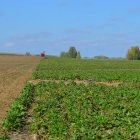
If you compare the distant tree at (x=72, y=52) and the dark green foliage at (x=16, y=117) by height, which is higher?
the distant tree at (x=72, y=52)

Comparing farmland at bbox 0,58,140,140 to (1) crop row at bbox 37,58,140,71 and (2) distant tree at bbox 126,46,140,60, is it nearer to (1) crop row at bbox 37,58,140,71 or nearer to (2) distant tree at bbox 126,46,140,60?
(1) crop row at bbox 37,58,140,71

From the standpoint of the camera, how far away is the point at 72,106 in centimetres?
1603

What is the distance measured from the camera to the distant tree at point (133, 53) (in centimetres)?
14090

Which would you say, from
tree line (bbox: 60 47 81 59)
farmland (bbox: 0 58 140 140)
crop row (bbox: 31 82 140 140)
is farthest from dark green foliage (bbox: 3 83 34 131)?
tree line (bbox: 60 47 81 59)

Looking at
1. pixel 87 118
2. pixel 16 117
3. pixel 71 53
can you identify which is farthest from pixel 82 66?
pixel 71 53

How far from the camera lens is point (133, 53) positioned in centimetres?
14288

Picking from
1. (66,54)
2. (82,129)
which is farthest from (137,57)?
(82,129)

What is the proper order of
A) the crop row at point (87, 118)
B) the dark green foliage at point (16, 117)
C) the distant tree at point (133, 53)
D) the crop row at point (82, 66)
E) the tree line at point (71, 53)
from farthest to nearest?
the tree line at point (71, 53) → the distant tree at point (133, 53) → the crop row at point (82, 66) → the dark green foliage at point (16, 117) → the crop row at point (87, 118)

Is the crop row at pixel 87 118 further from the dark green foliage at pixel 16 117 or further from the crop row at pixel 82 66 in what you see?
the crop row at pixel 82 66

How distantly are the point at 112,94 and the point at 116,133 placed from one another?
912 cm

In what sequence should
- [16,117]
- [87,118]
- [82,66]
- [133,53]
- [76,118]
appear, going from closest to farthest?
[76,118]
[87,118]
[16,117]
[82,66]
[133,53]

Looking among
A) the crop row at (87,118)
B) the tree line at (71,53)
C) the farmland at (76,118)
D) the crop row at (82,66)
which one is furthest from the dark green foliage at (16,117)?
the tree line at (71,53)

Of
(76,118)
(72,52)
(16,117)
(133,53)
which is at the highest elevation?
(133,53)

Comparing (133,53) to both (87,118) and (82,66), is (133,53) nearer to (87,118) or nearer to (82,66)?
(82,66)
